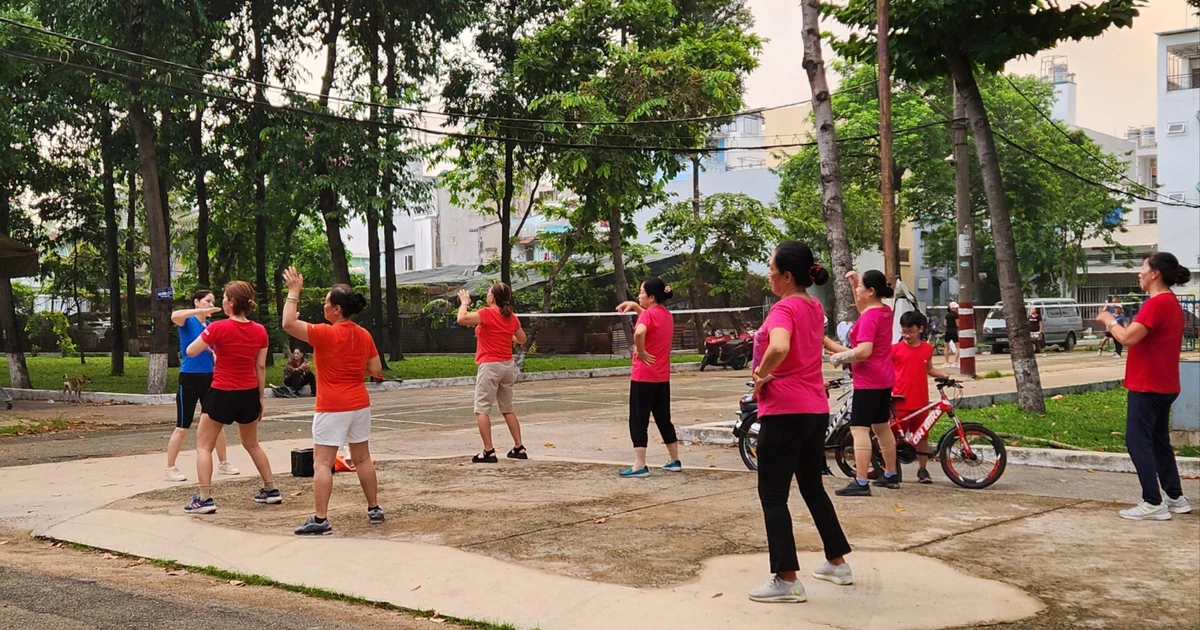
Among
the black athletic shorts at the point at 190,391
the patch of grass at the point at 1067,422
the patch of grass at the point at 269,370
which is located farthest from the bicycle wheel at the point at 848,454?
the patch of grass at the point at 269,370

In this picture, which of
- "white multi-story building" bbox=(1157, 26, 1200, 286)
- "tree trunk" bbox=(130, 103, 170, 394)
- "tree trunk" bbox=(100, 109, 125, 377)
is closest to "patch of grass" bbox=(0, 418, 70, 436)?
"tree trunk" bbox=(130, 103, 170, 394)

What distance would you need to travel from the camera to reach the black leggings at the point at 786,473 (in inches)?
235

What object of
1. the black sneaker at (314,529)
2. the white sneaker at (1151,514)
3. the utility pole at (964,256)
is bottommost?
the white sneaker at (1151,514)

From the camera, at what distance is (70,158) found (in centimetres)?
3284

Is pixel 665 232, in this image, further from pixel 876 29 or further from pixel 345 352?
pixel 345 352

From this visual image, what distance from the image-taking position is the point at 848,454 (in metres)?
10.4

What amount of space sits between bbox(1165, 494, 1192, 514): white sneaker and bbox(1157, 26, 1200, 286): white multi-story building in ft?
172

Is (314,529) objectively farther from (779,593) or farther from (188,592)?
(779,593)

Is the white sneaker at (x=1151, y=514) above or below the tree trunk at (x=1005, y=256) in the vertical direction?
below

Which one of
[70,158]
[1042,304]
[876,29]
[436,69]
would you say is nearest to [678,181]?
[1042,304]

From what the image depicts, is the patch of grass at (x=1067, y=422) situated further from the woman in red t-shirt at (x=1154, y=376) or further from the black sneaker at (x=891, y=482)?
the woman in red t-shirt at (x=1154, y=376)

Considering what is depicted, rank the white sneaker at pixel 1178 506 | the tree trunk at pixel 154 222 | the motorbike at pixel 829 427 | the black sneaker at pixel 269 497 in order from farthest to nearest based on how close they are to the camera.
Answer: the tree trunk at pixel 154 222, the motorbike at pixel 829 427, the black sneaker at pixel 269 497, the white sneaker at pixel 1178 506

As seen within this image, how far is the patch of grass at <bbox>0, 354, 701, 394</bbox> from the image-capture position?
2828 cm

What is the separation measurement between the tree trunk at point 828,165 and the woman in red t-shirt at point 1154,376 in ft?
16.8
